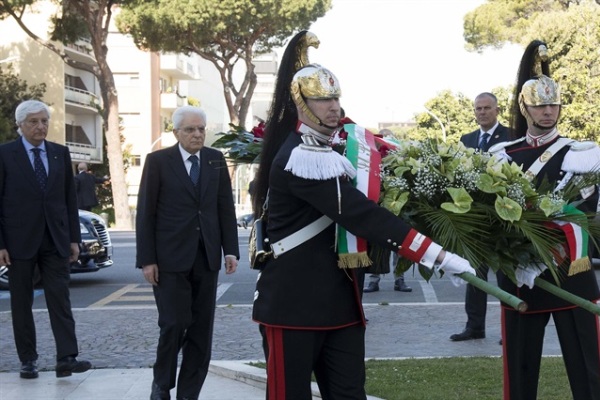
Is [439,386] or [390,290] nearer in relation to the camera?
[439,386]

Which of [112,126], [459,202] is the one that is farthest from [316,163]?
[112,126]

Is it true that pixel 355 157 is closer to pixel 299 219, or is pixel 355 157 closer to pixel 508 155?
pixel 299 219

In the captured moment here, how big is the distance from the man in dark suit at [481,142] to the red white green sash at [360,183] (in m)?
4.34

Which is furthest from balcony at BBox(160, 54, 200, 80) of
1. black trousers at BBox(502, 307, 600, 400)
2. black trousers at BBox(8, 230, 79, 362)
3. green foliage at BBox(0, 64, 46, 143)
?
black trousers at BBox(502, 307, 600, 400)

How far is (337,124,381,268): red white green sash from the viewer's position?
4.09 metres

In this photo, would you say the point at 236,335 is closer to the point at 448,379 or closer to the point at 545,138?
the point at 448,379

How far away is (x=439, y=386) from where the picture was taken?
6.42 meters

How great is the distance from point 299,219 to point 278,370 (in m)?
0.63

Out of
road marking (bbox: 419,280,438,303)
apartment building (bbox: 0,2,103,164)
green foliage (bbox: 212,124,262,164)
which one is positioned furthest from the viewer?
apartment building (bbox: 0,2,103,164)

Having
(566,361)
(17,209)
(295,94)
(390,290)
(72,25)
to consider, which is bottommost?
(390,290)

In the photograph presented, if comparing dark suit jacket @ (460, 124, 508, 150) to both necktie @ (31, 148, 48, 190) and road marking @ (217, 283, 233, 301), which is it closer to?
necktie @ (31, 148, 48, 190)

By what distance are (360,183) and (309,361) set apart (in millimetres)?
768

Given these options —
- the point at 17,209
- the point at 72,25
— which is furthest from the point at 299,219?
the point at 72,25

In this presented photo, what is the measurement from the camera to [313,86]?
13.4ft
